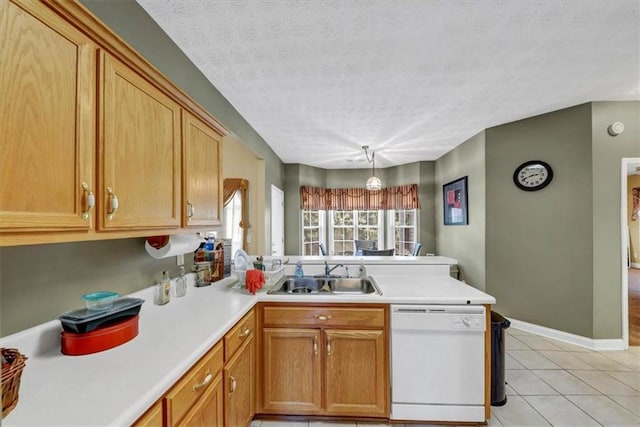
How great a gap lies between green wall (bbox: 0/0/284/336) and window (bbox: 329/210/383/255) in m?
4.41

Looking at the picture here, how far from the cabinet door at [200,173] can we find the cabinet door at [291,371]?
3.03 ft

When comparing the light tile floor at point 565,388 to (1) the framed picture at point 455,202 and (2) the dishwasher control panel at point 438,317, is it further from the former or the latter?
(1) the framed picture at point 455,202

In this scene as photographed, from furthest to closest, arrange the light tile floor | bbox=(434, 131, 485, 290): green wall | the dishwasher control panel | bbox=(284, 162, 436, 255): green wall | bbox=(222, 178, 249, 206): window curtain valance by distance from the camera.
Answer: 1. bbox=(284, 162, 436, 255): green wall
2. bbox=(222, 178, 249, 206): window curtain valance
3. bbox=(434, 131, 485, 290): green wall
4. the light tile floor
5. the dishwasher control panel

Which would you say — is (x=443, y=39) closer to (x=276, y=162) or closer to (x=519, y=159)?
(x=519, y=159)

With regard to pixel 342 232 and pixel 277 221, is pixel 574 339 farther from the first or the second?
pixel 277 221

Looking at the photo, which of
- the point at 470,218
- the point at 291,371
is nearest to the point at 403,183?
the point at 470,218

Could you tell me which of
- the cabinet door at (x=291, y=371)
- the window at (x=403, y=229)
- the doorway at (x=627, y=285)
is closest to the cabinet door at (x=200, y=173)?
the cabinet door at (x=291, y=371)

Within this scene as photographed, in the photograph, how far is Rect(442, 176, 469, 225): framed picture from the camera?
420cm

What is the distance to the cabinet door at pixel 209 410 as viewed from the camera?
1.06 meters

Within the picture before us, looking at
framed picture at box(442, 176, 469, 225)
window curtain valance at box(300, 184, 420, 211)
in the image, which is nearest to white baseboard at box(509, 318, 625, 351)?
framed picture at box(442, 176, 469, 225)

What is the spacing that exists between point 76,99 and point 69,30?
0.21 m

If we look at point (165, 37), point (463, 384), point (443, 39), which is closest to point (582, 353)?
point (463, 384)

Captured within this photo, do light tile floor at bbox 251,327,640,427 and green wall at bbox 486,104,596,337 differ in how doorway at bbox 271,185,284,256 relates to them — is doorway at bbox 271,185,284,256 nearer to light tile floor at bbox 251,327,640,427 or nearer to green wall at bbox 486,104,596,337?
light tile floor at bbox 251,327,640,427

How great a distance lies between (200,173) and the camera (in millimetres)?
1678
